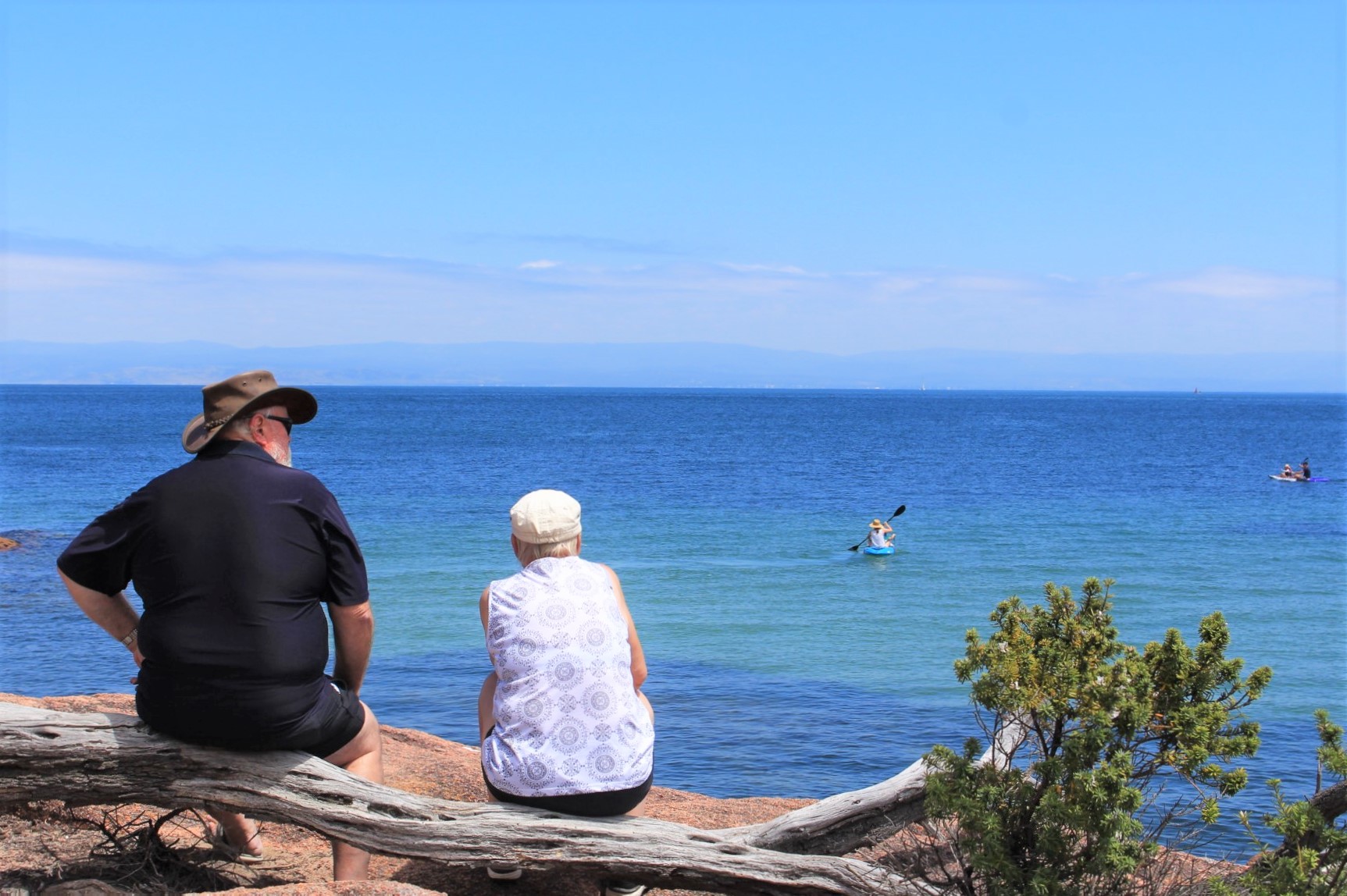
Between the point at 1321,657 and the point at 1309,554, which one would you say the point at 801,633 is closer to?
the point at 1321,657

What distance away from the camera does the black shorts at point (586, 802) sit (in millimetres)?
3945

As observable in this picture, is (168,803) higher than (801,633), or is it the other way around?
(168,803)

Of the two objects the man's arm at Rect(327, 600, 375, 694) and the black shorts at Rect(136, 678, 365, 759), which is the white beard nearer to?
the man's arm at Rect(327, 600, 375, 694)

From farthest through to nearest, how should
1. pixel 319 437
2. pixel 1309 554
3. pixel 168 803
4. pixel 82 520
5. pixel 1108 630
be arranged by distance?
1. pixel 319 437
2. pixel 82 520
3. pixel 1309 554
4. pixel 168 803
5. pixel 1108 630

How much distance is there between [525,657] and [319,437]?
73832 millimetres

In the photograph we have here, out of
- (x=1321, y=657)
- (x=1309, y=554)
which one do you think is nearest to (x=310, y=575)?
(x=1321, y=657)

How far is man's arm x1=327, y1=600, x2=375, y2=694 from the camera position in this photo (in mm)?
3986

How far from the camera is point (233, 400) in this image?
4027 mm

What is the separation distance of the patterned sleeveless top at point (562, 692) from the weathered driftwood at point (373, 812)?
6.7 inches

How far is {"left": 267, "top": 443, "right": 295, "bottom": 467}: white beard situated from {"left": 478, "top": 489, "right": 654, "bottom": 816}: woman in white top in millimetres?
882

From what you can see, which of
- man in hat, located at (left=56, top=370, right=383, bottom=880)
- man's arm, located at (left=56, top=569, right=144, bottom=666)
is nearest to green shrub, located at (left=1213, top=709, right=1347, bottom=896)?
man in hat, located at (left=56, top=370, right=383, bottom=880)

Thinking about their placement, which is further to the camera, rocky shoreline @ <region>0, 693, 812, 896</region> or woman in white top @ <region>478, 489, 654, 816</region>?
rocky shoreline @ <region>0, 693, 812, 896</region>

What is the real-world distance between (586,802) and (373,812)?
737 millimetres

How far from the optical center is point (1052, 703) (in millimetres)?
3688
